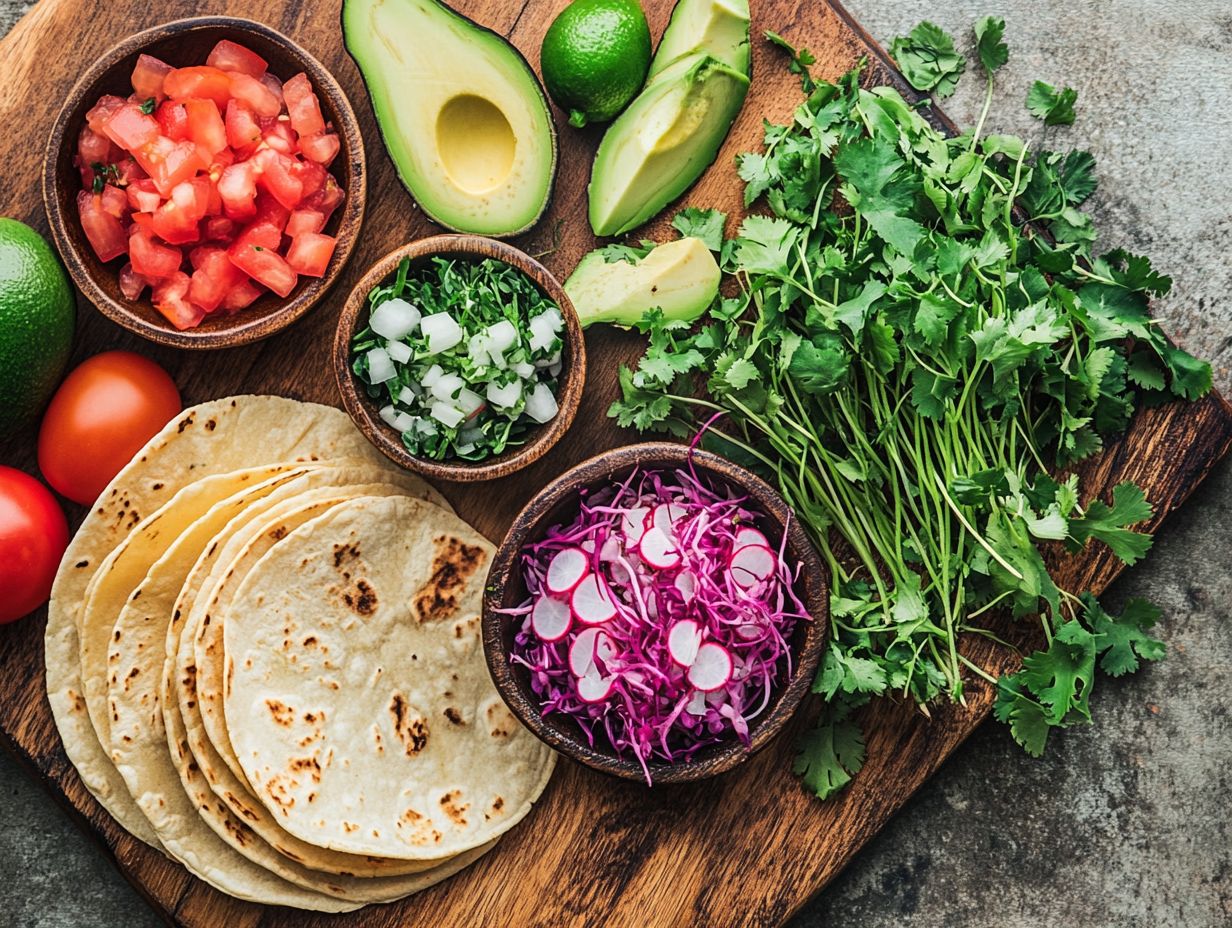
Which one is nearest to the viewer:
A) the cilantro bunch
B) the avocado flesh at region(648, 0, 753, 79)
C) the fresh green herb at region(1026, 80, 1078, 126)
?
the cilantro bunch

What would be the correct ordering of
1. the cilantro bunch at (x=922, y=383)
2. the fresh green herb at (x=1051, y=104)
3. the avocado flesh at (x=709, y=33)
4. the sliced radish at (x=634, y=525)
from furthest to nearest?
1. the fresh green herb at (x=1051, y=104)
2. the avocado flesh at (x=709, y=33)
3. the sliced radish at (x=634, y=525)
4. the cilantro bunch at (x=922, y=383)

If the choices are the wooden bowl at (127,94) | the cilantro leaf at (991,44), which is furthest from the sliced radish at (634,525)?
the cilantro leaf at (991,44)

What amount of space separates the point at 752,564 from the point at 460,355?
0.89 meters

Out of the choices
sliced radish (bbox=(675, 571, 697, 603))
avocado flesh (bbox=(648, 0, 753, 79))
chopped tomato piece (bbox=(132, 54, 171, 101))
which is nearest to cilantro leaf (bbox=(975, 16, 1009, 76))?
avocado flesh (bbox=(648, 0, 753, 79))

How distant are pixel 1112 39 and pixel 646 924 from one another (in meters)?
2.88

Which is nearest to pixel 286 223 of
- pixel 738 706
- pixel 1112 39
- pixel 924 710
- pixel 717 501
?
pixel 717 501

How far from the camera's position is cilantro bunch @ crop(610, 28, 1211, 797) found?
2414 millimetres

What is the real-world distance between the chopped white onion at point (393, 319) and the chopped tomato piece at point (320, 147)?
41 cm

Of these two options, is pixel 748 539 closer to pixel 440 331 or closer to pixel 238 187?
pixel 440 331

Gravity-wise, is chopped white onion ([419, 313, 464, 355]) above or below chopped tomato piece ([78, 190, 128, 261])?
above

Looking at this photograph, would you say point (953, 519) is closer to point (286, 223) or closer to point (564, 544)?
point (564, 544)

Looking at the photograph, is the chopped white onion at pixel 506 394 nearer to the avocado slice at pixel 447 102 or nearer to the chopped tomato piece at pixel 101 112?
the avocado slice at pixel 447 102

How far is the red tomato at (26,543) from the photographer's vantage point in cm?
255

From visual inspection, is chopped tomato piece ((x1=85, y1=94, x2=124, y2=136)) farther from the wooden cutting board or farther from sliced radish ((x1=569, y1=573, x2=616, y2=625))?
sliced radish ((x1=569, y1=573, x2=616, y2=625))
